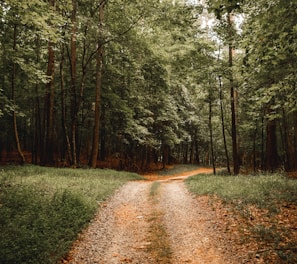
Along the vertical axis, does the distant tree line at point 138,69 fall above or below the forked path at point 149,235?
above

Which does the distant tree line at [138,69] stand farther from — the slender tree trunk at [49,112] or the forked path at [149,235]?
the forked path at [149,235]

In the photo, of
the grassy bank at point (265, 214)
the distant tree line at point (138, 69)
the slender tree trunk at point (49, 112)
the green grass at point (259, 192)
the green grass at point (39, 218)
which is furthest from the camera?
the slender tree trunk at point (49, 112)

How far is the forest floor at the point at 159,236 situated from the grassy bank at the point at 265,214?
13.2 inches

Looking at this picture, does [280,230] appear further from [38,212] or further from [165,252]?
[38,212]

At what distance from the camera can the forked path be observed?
6246mm

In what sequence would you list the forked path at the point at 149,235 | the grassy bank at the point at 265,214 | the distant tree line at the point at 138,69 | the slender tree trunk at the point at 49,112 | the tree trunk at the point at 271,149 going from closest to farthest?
1. the grassy bank at the point at 265,214
2. the forked path at the point at 149,235
3. the distant tree line at the point at 138,69
4. the tree trunk at the point at 271,149
5. the slender tree trunk at the point at 49,112

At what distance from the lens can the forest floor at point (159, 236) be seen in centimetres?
621

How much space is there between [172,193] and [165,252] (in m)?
6.91

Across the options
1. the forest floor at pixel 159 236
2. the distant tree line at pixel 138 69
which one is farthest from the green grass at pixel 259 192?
the distant tree line at pixel 138 69

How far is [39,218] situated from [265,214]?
689 centimetres

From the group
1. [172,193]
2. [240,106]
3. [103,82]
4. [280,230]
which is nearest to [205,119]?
[240,106]

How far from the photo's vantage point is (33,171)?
15047 millimetres

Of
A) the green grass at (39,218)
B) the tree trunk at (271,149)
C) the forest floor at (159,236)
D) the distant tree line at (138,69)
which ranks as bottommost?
the forest floor at (159,236)

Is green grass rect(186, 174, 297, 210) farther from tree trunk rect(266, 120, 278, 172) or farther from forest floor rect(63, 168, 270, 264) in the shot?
tree trunk rect(266, 120, 278, 172)
